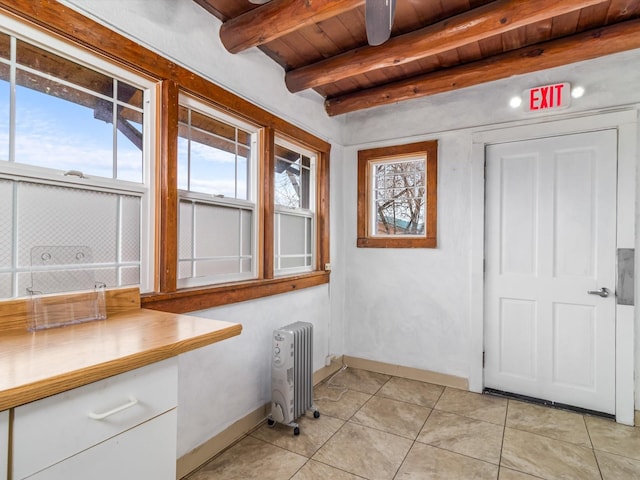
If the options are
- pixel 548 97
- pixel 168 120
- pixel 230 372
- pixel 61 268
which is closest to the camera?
pixel 61 268

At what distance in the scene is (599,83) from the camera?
2.61 metres

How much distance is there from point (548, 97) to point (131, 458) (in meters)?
3.46

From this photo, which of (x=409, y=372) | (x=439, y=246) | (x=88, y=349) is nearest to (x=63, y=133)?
(x=88, y=349)

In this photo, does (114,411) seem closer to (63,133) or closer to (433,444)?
(63,133)

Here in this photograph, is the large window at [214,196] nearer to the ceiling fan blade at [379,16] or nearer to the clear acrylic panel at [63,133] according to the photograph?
the clear acrylic panel at [63,133]

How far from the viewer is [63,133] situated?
153 cm

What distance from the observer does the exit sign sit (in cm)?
267

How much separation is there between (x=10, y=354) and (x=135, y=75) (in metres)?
1.43

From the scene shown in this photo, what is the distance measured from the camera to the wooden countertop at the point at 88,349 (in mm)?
814

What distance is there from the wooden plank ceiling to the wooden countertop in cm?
177

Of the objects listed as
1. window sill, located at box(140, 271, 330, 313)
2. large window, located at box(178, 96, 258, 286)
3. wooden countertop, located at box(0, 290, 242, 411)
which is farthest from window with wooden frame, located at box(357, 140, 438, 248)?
wooden countertop, located at box(0, 290, 242, 411)

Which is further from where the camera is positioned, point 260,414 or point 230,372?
point 260,414

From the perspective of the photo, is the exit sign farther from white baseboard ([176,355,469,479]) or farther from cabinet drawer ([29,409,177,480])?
cabinet drawer ([29,409,177,480])

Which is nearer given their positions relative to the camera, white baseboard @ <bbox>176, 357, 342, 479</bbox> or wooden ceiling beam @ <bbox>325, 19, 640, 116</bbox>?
white baseboard @ <bbox>176, 357, 342, 479</bbox>
